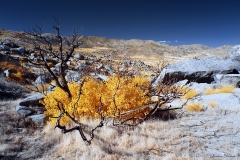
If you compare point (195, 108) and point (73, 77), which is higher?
point (73, 77)

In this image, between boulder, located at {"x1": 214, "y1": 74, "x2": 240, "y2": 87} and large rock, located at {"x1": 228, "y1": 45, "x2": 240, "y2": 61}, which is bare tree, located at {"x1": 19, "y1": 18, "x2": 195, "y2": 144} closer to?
boulder, located at {"x1": 214, "y1": 74, "x2": 240, "y2": 87}

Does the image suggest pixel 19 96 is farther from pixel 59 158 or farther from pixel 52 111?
pixel 59 158

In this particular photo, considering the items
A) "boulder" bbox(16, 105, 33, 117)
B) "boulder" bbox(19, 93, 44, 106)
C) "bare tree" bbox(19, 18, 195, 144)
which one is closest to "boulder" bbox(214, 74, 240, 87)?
"bare tree" bbox(19, 18, 195, 144)

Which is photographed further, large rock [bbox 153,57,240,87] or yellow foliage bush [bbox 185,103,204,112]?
large rock [bbox 153,57,240,87]

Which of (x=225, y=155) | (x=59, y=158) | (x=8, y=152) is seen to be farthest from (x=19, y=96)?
(x=225, y=155)

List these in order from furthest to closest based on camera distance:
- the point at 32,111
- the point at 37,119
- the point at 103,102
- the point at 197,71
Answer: the point at 197,71, the point at 32,111, the point at 103,102, the point at 37,119

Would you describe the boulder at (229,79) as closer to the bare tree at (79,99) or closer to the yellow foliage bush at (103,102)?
the bare tree at (79,99)

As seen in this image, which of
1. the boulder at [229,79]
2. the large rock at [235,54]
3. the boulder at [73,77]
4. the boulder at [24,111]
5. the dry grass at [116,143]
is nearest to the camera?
the dry grass at [116,143]

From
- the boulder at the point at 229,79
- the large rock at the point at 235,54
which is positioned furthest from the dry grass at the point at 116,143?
the large rock at the point at 235,54

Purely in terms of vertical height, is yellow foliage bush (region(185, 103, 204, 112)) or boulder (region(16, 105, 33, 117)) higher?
boulder (region(16, 105, 33, 117))

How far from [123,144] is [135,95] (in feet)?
9.99

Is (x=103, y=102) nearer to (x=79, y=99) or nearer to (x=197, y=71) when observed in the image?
(x=79, y=99)

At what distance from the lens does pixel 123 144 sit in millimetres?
5738

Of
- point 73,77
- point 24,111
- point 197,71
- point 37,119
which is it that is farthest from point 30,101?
point 197,71
